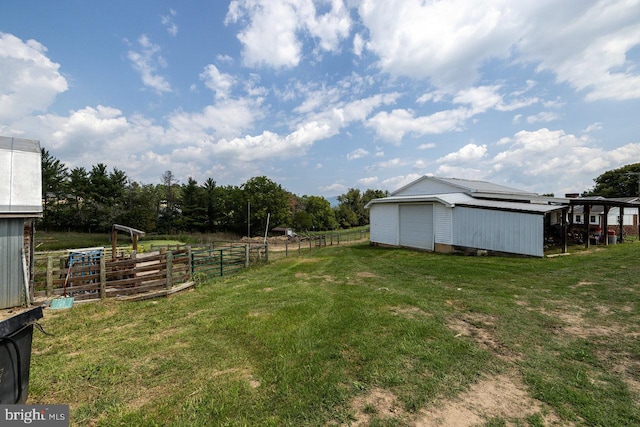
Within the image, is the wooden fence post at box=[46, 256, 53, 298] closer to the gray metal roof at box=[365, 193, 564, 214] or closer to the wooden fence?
the wooden fence

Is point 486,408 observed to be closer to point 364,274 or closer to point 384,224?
point 364,274

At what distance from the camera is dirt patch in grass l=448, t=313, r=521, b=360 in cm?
414

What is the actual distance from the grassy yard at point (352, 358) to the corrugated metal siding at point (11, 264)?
5.55ft

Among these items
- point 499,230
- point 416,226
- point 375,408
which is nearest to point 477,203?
point 499,230

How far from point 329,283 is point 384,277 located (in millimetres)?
2045

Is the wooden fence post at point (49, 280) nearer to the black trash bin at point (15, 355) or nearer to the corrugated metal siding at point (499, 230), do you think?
the black trash bin at point (15, 355)

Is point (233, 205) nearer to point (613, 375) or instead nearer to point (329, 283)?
point (329, 283)

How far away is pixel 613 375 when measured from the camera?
Result: 350 cm

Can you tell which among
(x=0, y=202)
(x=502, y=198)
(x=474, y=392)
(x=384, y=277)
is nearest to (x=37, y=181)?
(x=0, y=202)

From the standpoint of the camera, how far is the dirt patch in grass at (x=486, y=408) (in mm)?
2787

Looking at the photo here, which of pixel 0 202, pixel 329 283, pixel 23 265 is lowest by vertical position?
pixel 329 283

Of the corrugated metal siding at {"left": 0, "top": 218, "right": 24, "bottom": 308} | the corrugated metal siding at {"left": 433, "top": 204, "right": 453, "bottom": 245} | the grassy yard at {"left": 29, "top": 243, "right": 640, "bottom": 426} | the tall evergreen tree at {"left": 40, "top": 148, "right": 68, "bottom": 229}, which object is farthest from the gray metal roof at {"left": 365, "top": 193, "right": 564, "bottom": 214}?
the tall evergreen tree at {"left": 40, "top": 148, "right": 68, "bottom": 229}

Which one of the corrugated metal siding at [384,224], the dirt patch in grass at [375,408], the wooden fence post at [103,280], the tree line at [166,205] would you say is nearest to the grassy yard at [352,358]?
the dirt patch in grass at [375,408]

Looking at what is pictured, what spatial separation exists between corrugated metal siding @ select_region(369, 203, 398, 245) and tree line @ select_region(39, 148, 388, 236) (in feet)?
72.4
